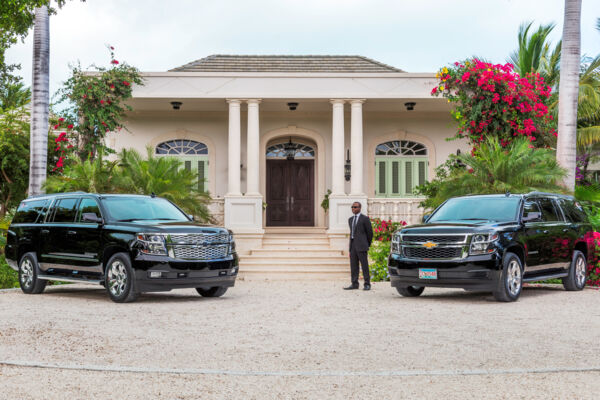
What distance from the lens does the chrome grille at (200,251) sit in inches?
473

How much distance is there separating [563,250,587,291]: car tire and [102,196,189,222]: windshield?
7.30 m

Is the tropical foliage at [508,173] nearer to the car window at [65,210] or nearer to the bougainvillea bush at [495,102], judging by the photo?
the bougainvillea bush at [495,102]

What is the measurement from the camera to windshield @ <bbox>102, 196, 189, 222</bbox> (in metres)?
12.9

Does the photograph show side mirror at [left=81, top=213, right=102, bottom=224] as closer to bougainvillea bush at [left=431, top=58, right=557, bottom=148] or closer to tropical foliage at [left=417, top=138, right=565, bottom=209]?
tropical foliage at [left=417, top=138, right=565, bottom=209]

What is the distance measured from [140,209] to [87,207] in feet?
2.99

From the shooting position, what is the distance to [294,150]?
25188 millimetres

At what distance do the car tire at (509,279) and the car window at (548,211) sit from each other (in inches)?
64.3

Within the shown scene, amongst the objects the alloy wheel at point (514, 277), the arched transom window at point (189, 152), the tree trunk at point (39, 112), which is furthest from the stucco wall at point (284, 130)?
the alloy wheel at point (514, 277)

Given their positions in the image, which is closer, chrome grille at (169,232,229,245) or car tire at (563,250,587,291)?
chrome grille at (169,232,229,245)

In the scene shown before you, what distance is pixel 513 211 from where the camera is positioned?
13000 mm

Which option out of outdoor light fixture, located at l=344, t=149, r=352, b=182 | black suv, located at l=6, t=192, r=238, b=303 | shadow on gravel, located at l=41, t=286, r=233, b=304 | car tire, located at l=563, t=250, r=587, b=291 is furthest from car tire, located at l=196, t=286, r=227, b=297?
outdoor light fixture, located at l=344, t=149, r=352, b=182

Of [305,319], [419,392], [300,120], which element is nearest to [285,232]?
[300,120]

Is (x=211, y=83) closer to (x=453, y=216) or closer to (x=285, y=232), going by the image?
(x=285, y=232)

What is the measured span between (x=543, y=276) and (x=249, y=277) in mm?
7673
